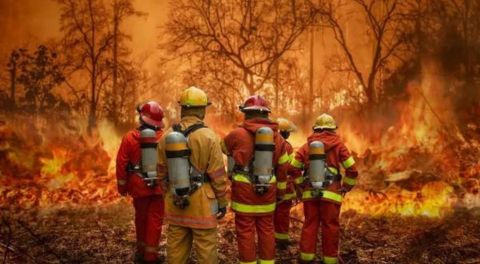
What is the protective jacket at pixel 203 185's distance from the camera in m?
4.42

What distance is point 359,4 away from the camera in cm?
973

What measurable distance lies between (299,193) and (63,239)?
3.98 meters

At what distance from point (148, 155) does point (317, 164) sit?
211 centimetres

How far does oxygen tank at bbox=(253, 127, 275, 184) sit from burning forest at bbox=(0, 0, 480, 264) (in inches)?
169

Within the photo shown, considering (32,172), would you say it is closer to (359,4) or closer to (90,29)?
(90,29)

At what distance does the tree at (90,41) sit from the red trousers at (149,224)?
4.60m

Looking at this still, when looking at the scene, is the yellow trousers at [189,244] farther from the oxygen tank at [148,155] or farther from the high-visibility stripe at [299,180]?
the high-visibility stripe at [299,180]

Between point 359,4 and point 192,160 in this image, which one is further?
point 359,4

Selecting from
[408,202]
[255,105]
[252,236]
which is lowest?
[408,202]

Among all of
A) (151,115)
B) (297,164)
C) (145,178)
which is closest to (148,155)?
(145,178)

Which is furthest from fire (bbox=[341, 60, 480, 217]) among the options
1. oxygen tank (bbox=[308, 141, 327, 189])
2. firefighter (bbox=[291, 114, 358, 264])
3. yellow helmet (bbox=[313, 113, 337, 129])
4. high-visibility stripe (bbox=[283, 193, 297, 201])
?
oxygen tank (bbox=[308, 141, 327, 189])

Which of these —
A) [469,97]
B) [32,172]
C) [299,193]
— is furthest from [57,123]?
[469,97]

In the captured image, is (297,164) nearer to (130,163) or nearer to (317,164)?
(317,164)

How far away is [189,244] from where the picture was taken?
15.1 ft
